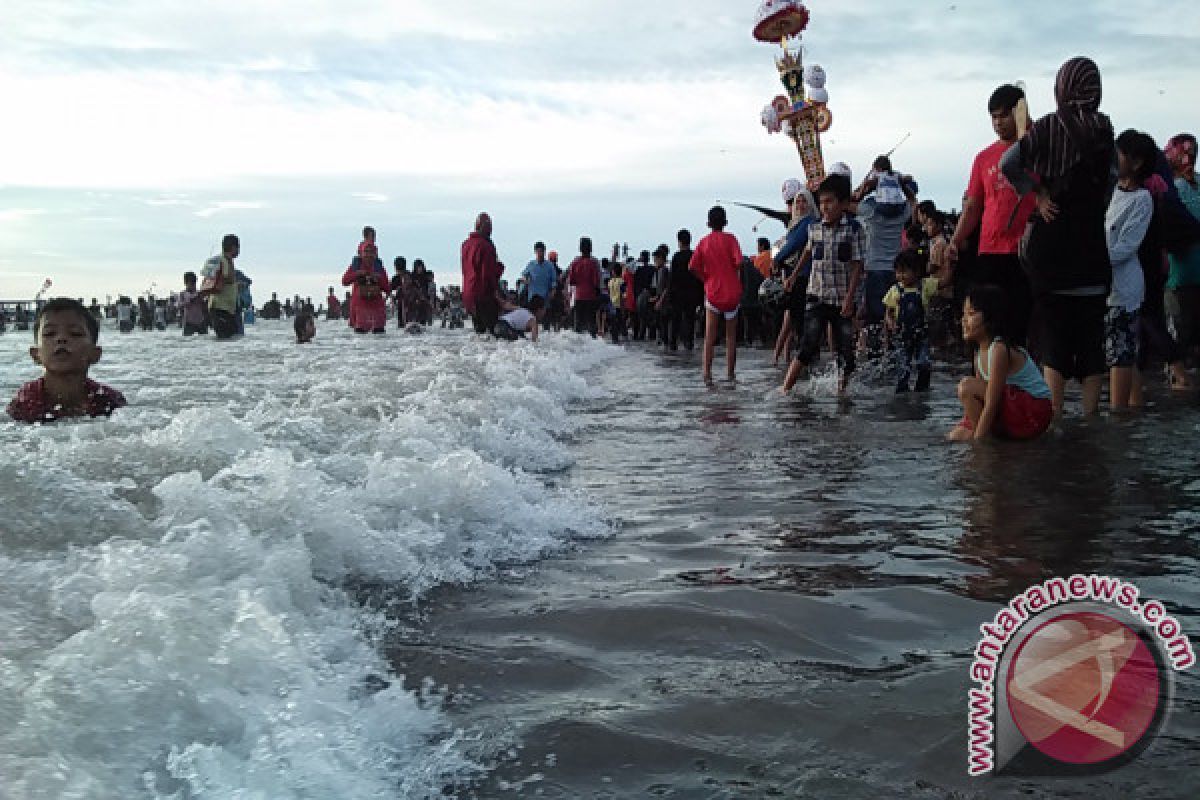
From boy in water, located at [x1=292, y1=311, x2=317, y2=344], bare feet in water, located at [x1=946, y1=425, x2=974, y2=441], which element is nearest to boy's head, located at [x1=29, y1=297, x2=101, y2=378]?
bare feet in water, located at [x1=946, y1=425, x2=974, y2=441]

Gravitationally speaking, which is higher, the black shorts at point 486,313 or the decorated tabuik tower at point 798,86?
the decorated tabuik tower at point 798,86

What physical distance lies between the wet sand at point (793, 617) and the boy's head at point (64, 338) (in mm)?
2350

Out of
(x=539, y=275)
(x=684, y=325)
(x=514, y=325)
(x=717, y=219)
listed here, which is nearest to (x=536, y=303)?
(x=539, y=275)

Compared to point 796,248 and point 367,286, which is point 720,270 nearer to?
point 796,248

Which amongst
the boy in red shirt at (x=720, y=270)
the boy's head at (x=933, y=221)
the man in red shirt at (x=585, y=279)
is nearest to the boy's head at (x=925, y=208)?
the boy's head at (x=933, y=221)

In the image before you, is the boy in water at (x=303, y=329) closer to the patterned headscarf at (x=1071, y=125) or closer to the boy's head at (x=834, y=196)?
the boy's head at (x=834, y=196)

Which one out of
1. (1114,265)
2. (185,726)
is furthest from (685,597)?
(1114,265)

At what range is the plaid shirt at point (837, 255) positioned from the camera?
835cm

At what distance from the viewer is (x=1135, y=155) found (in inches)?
259

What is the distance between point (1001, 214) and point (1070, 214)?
1.90ft

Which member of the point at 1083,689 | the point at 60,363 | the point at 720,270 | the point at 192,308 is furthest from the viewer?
the point at 192,308

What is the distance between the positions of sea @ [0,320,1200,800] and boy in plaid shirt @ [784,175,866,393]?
2.94m

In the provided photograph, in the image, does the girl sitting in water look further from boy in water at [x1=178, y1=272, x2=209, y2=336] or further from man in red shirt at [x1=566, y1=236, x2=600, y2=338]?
boy in water at [x1=178, y1=272, x2=209, y2=336]

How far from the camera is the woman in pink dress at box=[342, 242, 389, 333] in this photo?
62.0ft
